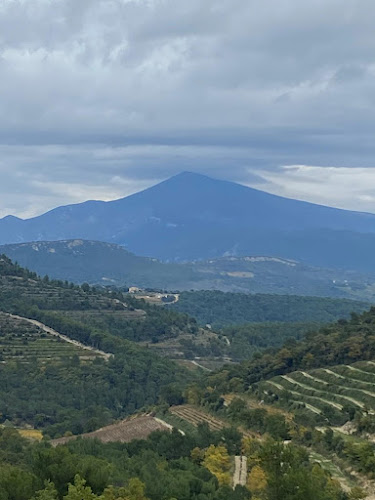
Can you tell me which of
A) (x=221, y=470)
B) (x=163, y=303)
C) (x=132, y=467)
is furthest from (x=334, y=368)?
(x=163, y=303)

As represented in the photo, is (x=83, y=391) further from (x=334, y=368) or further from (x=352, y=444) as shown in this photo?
(x=352, y=444)

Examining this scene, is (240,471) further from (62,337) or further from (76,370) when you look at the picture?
(62,337)

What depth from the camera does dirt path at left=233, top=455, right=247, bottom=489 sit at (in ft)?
128

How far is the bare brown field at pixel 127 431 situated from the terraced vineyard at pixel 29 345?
1455 inches

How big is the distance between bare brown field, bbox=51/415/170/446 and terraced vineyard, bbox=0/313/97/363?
37.0m

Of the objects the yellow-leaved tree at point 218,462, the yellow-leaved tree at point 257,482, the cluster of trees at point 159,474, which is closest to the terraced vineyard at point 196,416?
the yellow-leaved tree at point 218,462

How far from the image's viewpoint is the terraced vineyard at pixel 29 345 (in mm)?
94812

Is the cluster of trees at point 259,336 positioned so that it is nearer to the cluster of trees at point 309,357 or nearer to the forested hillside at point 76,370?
the forested hillside at point 76,370

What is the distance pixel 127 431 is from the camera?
55219mm

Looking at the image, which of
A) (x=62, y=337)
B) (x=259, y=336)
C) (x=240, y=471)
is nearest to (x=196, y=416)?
(x=240, y=471)

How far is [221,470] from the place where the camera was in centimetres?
3991

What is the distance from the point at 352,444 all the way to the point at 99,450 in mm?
13251

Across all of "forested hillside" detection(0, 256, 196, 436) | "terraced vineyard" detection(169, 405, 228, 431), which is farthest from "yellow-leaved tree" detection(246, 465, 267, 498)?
"forested hillside" detection(0, 256, 196, 436)

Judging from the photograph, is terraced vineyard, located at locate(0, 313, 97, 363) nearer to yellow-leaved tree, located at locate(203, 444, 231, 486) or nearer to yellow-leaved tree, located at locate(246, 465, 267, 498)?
yellow-leaved tree, located at locate(203, 444, 231, 486)
